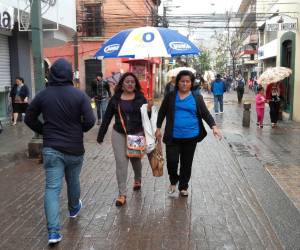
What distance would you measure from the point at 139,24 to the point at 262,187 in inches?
1080

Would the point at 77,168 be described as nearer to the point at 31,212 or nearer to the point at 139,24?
the point at 31,212

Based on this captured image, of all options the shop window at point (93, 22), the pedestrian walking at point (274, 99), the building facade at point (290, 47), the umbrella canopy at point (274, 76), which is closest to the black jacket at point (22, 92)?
the umbrella canopy at point (274, 76)

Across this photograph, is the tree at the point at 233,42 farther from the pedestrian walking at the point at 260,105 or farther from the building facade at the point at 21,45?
the pedestrian walking at the point at 260,105

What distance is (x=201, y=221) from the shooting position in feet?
17.5

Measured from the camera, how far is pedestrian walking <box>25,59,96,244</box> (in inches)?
181

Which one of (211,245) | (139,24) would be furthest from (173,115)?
(139,24)

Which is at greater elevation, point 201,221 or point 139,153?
point 139,153

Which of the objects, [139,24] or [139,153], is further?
[139,24]

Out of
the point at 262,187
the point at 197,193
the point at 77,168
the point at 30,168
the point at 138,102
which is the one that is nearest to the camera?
the point at 77,168

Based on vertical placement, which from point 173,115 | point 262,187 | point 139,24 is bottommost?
point 262,187

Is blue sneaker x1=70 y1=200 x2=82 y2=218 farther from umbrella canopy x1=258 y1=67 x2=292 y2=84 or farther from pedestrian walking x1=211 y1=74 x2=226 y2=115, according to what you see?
pedestrian walking x1=211 y1=74 x2=226 y2=115

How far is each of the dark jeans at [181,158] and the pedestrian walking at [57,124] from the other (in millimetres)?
1634

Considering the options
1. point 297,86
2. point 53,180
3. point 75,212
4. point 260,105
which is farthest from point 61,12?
point 53,180

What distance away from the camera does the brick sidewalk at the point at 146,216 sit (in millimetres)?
4719
